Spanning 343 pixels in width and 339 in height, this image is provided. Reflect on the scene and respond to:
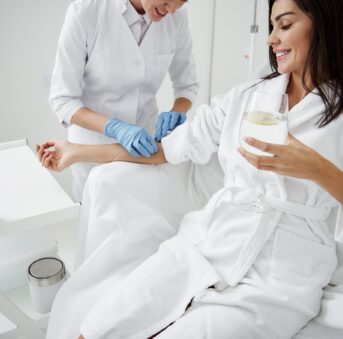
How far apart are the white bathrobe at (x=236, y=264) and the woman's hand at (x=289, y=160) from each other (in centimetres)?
13

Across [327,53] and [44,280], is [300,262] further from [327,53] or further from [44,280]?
[44,280]

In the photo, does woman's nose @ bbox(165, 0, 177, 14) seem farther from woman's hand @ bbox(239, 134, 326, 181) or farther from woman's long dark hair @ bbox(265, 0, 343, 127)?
woman's hand @ bbox(239, 134, 326, 181)

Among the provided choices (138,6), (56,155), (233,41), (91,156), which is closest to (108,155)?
(91,156)

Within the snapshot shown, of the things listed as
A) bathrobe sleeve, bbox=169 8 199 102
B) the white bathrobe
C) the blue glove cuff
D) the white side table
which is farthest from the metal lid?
bathrobe sleeve, bbox=169 8 199 102

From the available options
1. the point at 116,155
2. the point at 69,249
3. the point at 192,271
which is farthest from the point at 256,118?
the point at 69,249

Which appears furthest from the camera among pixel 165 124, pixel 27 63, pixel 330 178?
pixel 27 63

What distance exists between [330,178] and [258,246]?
0.92 feet

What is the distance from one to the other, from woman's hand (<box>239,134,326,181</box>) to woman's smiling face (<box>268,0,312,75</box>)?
11.5 inches

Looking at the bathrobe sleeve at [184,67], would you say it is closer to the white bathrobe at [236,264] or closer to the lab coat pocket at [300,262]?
the white bathrobe at [236,264]

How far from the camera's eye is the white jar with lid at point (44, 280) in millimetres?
1567

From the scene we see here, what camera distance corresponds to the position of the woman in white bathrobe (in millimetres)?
1091

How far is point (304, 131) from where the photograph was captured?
127 cm

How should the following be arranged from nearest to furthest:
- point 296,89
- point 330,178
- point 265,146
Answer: point 265,146 < point 330,178 < point 296,89

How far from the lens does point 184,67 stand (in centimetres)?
194
